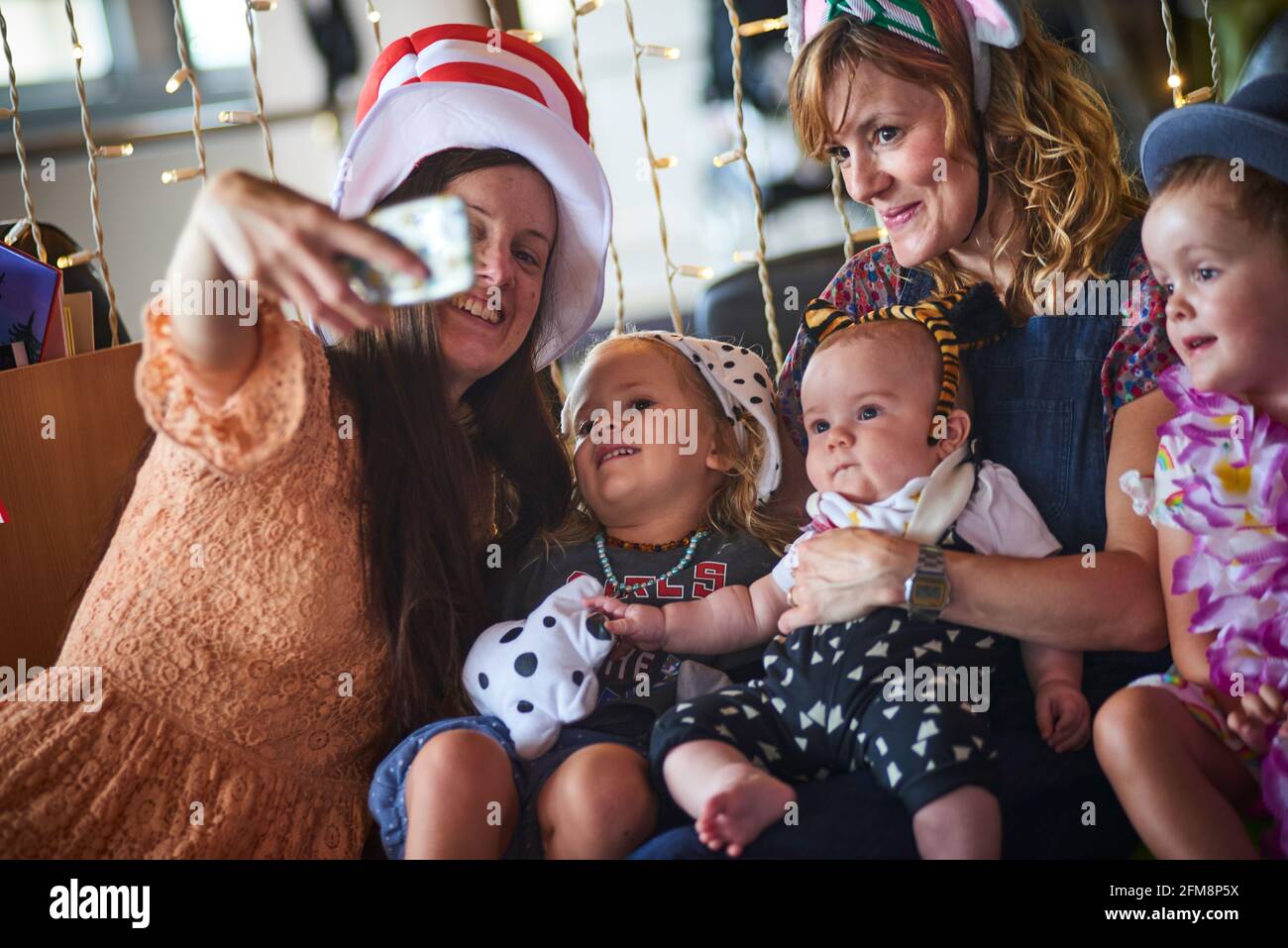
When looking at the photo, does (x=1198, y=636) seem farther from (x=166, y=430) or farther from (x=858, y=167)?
(x=166, y=430)

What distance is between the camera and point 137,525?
4.34ft

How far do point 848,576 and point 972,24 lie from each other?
734mm

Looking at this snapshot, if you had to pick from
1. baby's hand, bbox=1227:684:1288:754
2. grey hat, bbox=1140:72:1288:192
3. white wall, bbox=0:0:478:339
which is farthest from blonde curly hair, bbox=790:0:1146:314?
white wall, bbox=0:0:478:339

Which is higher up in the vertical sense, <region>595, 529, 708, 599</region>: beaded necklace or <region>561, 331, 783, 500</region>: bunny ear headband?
<region>561, 331, 783, 500</region>: bunny ear headband

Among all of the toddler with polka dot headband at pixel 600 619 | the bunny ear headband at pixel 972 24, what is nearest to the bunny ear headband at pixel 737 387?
the toddler with polka dot headband at pixel 600 619

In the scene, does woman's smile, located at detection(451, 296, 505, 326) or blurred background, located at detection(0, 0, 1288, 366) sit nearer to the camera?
woman's smile, located at detection(451, 296, 505, 326)

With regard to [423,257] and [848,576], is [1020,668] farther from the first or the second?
[423,257]

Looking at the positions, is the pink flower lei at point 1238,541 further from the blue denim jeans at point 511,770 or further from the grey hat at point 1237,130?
the blue denim jeans at point 511,770

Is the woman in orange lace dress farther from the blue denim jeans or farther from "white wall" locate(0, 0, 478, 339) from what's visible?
"white wall" locate(0, 0, 478, 339)

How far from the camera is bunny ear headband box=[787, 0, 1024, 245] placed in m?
1.46

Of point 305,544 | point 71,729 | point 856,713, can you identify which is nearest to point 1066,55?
point 856,713

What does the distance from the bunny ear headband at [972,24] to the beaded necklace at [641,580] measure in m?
0.52

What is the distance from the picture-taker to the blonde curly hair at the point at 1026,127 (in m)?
1.46

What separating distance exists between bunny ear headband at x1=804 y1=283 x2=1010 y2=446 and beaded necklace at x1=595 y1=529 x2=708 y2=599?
0.95 feet
